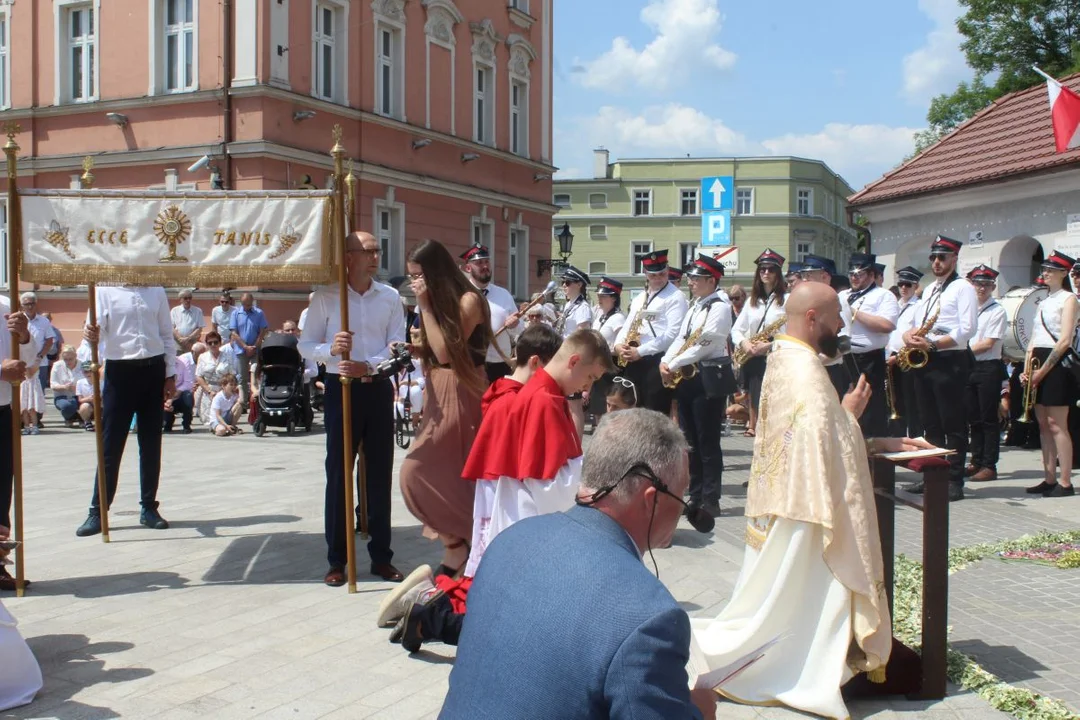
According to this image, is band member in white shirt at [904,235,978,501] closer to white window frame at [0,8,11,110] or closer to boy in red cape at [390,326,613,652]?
boy in red cape at [390,326,613,652]

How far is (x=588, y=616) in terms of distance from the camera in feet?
6.82

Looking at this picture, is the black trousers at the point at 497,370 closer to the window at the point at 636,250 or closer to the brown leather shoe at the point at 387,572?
the brown leather shoe at the point at 387,572

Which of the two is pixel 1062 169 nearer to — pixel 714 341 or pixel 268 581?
pixel 714 341

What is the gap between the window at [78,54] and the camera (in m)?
24.2

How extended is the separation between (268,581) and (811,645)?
3.52 metres

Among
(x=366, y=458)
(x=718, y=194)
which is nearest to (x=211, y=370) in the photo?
(x=718, y=194)

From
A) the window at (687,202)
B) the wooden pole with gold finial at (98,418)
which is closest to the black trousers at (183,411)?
the wooden pole with gold finial at (98,418)

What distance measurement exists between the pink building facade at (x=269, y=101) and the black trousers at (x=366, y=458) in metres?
13.5

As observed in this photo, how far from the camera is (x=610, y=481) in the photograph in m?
2.52

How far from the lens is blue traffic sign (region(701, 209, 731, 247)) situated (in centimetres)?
1753

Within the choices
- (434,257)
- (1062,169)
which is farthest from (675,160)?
(434,257)

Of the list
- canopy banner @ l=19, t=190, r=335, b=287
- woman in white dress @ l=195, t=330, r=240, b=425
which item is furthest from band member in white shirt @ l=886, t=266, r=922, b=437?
woman in white dress @ l=195, t=330, r=240, b=425

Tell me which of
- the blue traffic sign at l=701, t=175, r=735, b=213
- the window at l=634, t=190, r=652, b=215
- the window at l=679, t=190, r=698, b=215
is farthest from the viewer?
the window at l=634, t=190, r=652, b=215

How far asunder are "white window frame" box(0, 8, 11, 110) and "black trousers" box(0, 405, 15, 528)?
71.7ft
